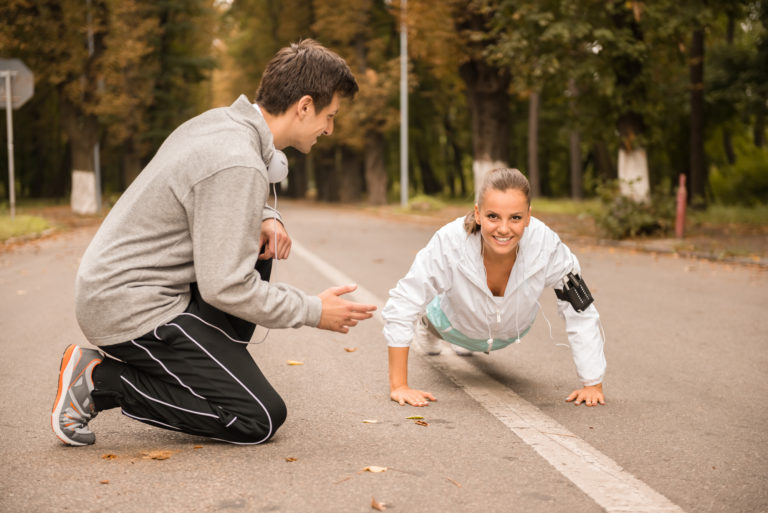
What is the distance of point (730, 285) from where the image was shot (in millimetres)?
10195

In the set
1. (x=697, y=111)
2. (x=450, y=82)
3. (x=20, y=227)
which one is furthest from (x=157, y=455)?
(x=450, y=82)

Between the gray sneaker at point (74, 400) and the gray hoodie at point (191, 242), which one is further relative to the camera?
the gray sneaker at point (74, 400)

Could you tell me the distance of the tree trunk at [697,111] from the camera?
2269 centimetres

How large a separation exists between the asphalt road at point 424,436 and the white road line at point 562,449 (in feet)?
0.10

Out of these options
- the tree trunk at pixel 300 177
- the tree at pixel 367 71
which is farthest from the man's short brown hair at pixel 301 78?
the tree trunk at pixel 300 177

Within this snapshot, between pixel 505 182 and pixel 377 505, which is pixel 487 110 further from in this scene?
pixel 377 505

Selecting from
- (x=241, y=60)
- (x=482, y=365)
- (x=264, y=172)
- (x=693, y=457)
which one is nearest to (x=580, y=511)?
(x=693, y=457)

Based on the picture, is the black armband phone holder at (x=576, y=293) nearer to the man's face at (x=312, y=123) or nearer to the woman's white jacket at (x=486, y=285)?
the woman's white jacket at (x=486, y=285)

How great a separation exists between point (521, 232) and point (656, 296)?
532 centimetres

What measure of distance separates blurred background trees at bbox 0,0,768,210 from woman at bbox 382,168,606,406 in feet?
38.3

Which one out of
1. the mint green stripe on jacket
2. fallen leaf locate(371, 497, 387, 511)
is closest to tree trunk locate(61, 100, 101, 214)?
the mint green stripe on jacket

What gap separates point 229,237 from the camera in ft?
11.3

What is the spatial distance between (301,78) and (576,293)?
187 cm

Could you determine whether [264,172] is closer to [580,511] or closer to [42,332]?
[580,511]
